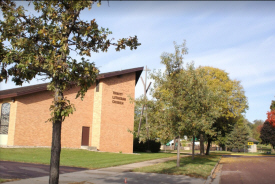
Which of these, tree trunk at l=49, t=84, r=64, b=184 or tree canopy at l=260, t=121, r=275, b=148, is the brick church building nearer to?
tree trunk at l=49, t=84, r=64, b=184

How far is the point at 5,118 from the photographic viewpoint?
24.1 meters

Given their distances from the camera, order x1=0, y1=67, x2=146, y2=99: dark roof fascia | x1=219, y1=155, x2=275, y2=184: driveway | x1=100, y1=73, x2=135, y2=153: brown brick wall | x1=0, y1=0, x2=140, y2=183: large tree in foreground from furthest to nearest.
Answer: x1=100, y1=73, x2=135, y2=153: brown brick wall < x1=0, y1=67, x2=146, y2=99: dark roof fascia < x1=219, y1=155, x2=275, y2=184: driveway < x1=0, y1=0, x2=140, y2=183: large tree in foreground

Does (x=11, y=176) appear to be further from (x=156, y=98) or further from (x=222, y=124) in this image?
(x=222, y=124)

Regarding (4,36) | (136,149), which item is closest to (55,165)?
(4,36)

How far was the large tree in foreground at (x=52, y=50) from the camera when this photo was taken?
21.0ft

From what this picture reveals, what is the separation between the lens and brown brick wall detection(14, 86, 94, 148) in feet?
78.8

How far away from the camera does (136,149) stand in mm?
38375

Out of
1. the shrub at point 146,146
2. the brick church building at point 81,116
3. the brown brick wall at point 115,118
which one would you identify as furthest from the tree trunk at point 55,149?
the shrub at point 146,146

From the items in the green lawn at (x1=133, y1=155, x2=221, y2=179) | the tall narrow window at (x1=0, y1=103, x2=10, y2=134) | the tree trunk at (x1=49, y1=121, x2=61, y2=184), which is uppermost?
the tall narrow window at (x1=0, y1=103, x2=10, y2=134)

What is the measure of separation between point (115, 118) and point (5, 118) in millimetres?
11122

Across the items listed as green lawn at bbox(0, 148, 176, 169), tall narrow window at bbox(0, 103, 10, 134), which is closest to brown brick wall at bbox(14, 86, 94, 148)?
tall narrow window at bbox(0, 103, 10, 134)

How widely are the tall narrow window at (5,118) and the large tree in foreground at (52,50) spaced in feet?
62.9

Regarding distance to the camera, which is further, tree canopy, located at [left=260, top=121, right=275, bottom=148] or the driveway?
tree canopy, located at [left=260, top=121, right=275, bottom=148]

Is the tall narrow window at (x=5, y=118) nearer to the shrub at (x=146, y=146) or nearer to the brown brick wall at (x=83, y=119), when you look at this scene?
the brown brick wall at (x=83, y=119)
